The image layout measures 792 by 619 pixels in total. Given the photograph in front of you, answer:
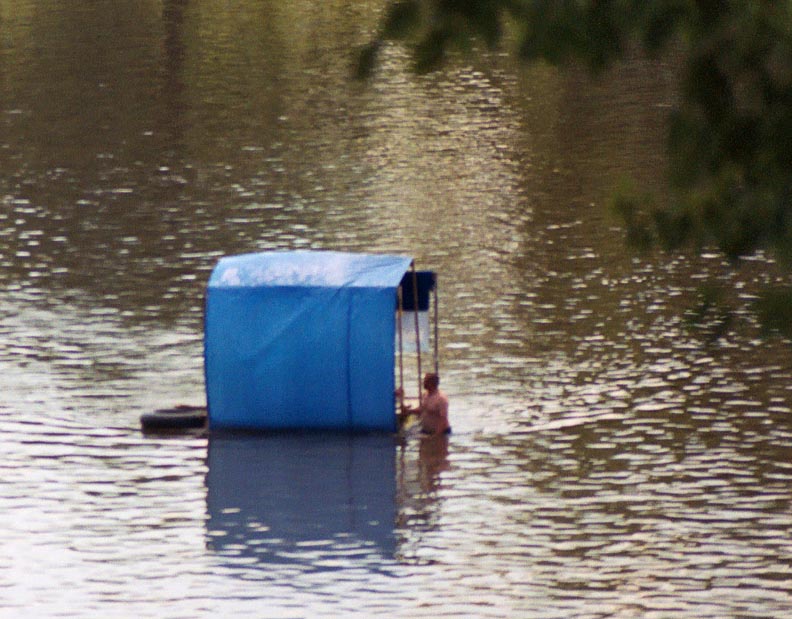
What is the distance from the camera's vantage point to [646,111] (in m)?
45.9

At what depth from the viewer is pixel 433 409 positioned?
2116cm

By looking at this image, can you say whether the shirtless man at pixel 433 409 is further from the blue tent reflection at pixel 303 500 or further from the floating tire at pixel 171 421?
the floating tire at pixel 171 421

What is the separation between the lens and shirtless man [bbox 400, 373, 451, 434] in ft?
68.7

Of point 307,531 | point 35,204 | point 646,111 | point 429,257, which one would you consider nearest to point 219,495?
point 307,531

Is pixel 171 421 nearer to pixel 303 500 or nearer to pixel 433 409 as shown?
pixel 303 500

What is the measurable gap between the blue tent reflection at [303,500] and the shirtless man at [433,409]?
1.72ft

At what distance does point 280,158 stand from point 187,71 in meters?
13.8

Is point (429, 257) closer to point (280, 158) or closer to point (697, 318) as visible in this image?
point (280, 158)

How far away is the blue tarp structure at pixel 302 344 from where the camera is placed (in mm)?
20875

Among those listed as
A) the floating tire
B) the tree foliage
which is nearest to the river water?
the floating tire

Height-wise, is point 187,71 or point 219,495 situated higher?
point 187,71

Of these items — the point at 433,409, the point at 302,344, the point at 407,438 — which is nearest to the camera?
the point at 302,344

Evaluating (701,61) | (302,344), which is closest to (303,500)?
(302,344)

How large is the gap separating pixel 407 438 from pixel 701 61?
13.4m
